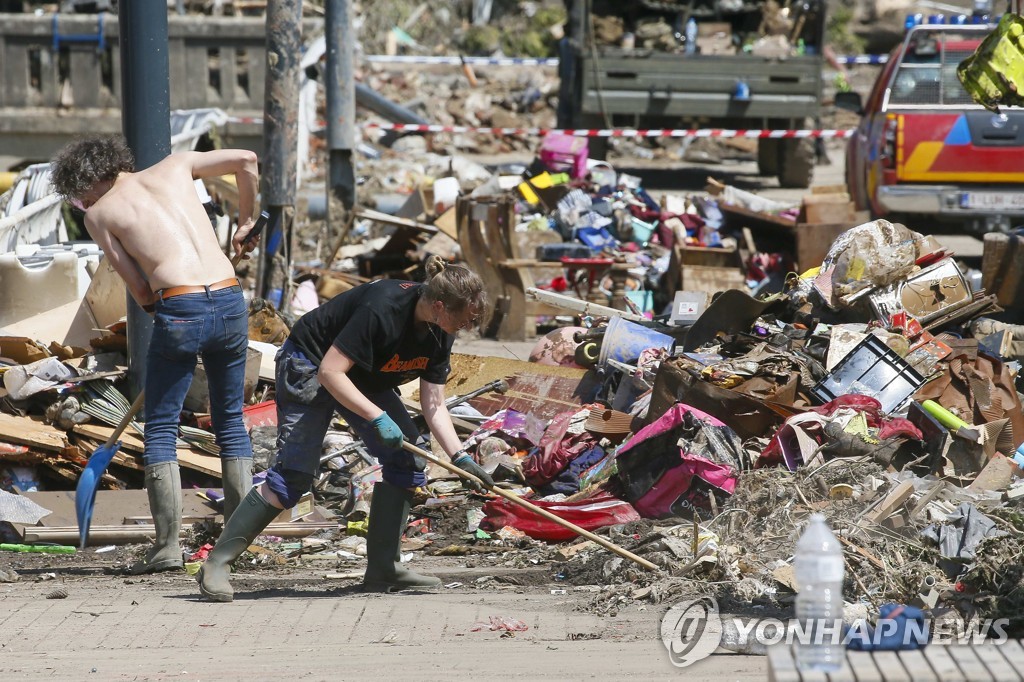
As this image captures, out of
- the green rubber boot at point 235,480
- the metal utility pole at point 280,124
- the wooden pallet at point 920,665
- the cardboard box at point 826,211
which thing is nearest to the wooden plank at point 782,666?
the wooden pallet at point 920,665

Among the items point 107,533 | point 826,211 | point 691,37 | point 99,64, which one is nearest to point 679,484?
point 107,533

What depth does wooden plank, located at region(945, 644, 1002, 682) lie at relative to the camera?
2525mm

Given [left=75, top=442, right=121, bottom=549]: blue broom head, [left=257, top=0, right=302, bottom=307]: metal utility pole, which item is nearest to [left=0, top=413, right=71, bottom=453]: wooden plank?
[left=75, top=442, right=121, bottom=549]: blue broom head

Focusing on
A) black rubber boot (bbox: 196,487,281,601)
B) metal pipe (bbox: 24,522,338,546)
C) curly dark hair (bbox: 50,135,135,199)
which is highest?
curly dark hair (bbox: 50,135,135,199)

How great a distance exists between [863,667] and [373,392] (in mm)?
2500

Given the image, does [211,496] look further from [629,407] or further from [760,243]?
[760,243]

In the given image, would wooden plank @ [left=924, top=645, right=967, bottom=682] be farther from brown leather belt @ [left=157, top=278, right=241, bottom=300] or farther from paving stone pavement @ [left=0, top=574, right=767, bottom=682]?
brown leather belt @ [left=157, top=278, right=241, bottom=300]

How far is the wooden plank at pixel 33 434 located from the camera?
6039 millimetres

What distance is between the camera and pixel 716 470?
552cm

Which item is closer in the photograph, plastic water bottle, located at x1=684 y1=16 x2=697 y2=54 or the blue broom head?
the blue broom head

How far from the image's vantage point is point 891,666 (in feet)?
8.47

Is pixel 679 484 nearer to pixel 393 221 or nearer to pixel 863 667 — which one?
pixel 863 667

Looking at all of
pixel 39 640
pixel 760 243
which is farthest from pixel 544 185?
pixel 39 640

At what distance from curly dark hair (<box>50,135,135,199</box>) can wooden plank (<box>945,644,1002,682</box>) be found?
12.1 ft
